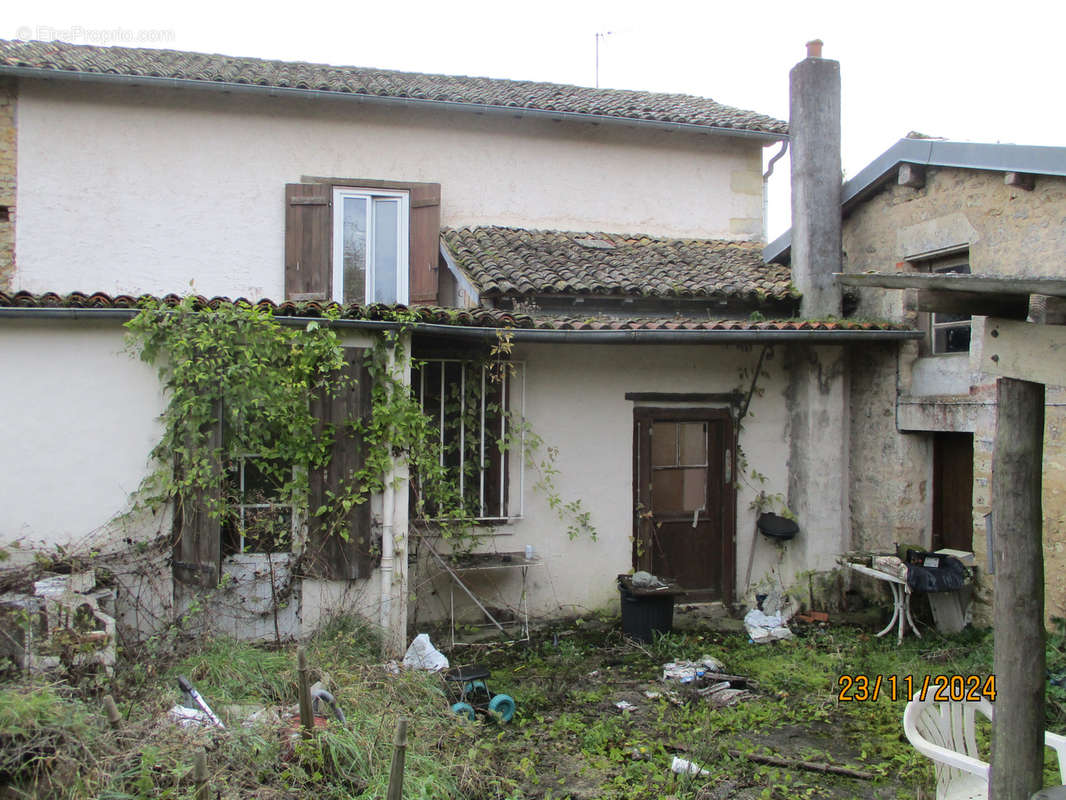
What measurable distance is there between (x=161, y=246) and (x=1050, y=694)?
9671 millimetres

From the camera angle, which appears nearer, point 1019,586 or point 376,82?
point 1019,586

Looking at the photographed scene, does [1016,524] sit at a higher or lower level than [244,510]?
higher

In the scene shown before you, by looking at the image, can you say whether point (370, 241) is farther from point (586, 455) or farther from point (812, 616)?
point (812, 616)

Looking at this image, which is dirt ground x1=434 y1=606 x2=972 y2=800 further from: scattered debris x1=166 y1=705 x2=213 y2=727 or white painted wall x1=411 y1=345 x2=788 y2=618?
scattered debris x1=166 y1=705 x2=213 y2=727

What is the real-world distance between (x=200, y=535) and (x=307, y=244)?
13.9 ft

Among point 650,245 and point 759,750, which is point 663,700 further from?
point 650,245

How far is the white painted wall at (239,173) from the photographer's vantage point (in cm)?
929

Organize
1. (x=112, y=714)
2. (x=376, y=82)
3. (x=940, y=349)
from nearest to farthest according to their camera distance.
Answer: (x=112, y=714) → (x=940, y=349) → (x=376, y=82)

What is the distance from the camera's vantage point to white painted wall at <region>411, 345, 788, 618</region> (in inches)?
344

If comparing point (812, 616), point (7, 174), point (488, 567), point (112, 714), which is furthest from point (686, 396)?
point (7, 174)

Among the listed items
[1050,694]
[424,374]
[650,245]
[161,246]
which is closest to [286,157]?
[161,246]

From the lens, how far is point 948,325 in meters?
8.41

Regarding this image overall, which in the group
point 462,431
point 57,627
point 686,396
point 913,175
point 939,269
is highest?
point 913,175

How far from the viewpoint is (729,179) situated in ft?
37.9
